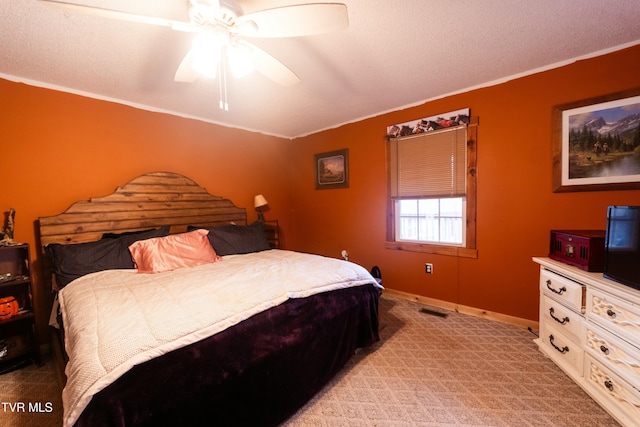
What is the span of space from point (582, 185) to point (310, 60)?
7.77ft

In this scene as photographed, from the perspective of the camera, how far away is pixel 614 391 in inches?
53.6

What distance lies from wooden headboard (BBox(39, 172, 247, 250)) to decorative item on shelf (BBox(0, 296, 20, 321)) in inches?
17.8

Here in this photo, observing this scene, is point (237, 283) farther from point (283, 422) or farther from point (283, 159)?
point (283, 159)

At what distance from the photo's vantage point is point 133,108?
8.65 feet

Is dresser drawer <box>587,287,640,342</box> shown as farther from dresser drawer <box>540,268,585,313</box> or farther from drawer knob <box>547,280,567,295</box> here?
drawer knob <box>547,280,567,295</box>

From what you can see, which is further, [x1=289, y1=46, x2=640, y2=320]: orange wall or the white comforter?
[x1=289, y1=46, x2=640, y2=320]: orange wall

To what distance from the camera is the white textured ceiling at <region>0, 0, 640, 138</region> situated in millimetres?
1453

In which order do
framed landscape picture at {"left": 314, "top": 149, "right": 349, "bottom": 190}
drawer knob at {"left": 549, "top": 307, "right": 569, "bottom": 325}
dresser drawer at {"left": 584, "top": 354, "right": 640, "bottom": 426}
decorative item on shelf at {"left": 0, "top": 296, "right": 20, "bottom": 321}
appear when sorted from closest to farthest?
dresser drawer at {"left": 584, "top": 354, "right": 640, "bottom": 426} < drawer knob at {"left": 549, "top": 307, "right": 569, "bottom": 325} < decorative item on shelf at {"left": 0, "top": 296, "right": 20, "bottom": 321} < framed landscape picture at {"left": 314, "top": 149, "right": 349, "bottom": 190}

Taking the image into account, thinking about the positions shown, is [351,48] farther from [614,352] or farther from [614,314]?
[614,352]

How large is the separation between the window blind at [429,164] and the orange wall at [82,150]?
7.12ft

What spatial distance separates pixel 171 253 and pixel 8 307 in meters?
→ 1.08

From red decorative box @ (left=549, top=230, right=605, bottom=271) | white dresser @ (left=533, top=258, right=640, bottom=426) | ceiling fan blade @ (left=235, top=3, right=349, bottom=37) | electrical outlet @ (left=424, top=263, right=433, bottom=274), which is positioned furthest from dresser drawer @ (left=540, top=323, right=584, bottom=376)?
ceiling fan blade @ (left=235, top=3, right=349, bottom=37)

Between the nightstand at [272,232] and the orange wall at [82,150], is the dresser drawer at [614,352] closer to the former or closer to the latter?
the nightstand at [272,232]

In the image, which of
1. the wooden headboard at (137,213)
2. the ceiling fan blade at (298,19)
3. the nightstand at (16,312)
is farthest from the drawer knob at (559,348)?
the nightstand at (16,312)
